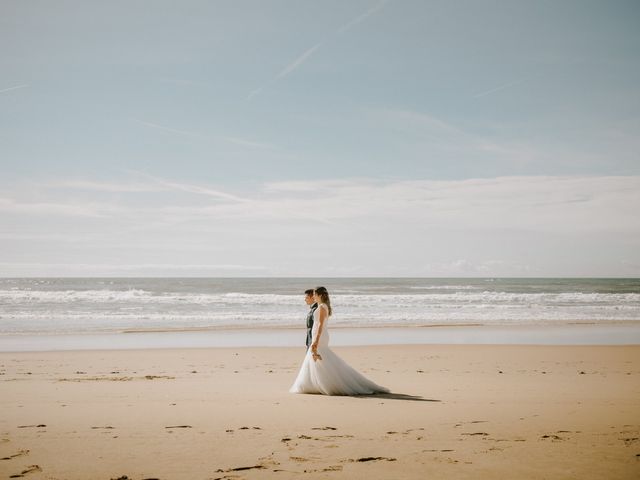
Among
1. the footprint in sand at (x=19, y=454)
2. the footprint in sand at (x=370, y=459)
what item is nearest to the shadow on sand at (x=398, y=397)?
the footprint in sand at (x=370, y=459)

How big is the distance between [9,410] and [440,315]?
958 inches

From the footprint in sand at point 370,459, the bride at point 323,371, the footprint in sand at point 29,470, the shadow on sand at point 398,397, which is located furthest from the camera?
the bride at point 323,371

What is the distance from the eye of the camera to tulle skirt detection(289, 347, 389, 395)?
880 cm

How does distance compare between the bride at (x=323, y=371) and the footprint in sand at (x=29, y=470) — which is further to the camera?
the bride at (x=323, y=371)

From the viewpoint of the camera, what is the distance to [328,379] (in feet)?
28.9

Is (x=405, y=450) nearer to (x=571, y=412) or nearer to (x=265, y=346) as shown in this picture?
(x=571, y=412)

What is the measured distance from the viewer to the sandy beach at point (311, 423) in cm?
496

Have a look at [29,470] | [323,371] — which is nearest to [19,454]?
[29,470]

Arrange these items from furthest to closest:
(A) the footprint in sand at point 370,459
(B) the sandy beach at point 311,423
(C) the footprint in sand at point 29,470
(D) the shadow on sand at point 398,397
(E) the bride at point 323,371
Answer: (E) the bride at point 323,371 → (D) the shadow on sand at point 398,397 → (A) the footprint in sand at point 370,459 → (B) the sandy beach at point 311,423 → (C) the footprint in sand at point 29,470

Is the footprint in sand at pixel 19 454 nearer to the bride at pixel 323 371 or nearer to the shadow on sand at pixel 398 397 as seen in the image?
the bride at pixel 323 371

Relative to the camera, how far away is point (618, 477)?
464cm

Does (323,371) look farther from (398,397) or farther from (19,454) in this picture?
(19,454)

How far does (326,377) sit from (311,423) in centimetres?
206

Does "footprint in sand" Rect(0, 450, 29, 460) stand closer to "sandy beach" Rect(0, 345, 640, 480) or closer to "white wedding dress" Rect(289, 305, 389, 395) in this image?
"sandy beach" Rect(0, 345, 640, 480)
